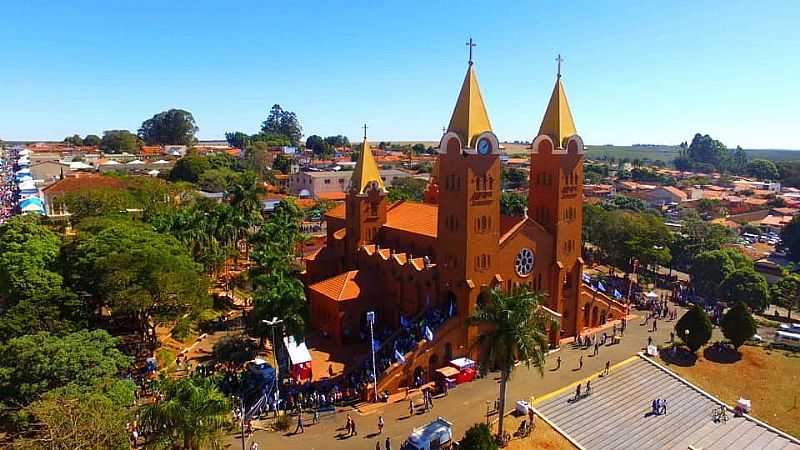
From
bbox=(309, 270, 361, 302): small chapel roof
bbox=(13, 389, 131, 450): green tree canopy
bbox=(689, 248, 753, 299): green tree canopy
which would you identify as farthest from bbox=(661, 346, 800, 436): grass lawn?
bbox=(13, 389, 131, 450): green tree canopy

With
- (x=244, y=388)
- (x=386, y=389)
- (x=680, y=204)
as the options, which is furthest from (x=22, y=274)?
(x=680, y=204)

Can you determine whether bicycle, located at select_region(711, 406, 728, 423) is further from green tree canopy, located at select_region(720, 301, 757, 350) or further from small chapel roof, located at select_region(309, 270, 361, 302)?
small chapel roof, located at select_region(309, 270, 361, 302)

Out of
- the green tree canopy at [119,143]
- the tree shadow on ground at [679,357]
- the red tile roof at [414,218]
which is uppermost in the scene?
the green tree canopy at [119,143]

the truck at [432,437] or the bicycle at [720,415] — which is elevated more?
the truck at [432,437]

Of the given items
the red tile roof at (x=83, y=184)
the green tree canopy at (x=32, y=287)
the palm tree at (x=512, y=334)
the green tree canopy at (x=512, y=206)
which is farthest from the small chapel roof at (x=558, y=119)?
the red tile roof at (x=83, y=184)

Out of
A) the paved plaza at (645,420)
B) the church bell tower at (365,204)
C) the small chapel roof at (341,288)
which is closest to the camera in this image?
the paved plaza at (645,420)

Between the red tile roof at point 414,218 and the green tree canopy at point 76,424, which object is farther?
the red tile roof at point 414,218

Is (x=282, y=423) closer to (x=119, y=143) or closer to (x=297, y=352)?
(x=297, y=352)

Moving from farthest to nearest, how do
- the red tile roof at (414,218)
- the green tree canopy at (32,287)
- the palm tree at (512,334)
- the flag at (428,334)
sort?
the red tile roof at (414,218) → the flag at (428,334) → the green tree canopy at (32,287) → the palm tree at (512,334)

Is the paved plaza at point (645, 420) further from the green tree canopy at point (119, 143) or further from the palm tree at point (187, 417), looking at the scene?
the green tree canopy at point (119, 143)
